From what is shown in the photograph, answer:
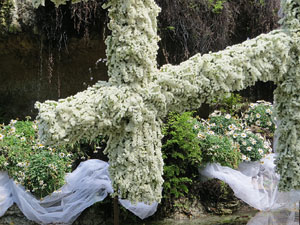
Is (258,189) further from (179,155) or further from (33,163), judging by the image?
(33,163)

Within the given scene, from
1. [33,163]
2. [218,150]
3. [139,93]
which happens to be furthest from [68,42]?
[139,93]

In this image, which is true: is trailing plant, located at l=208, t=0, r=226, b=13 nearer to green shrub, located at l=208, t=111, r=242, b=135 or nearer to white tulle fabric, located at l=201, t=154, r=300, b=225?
green shrub, located at l=208, t=111, r=242, b=135

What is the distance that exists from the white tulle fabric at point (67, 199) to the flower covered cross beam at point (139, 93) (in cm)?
148

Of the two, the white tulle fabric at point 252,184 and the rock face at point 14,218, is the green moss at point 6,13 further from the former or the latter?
the white tulle fabric at point 252,184

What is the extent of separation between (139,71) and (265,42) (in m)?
1.23

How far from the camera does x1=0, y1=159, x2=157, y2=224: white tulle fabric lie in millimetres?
4258

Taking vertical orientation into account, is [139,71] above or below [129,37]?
below

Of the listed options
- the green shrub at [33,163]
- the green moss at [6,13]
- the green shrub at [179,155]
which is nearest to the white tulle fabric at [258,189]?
the green shrub at [179,155]

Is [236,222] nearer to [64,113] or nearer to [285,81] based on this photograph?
[285,81]

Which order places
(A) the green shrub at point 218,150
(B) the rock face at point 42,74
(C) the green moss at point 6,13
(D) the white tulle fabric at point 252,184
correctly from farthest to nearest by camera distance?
(B) the rock face at point 42,74 < (C) the green moss at point 6,13 < (A) the green shrub at point 218,150 < (D) the white tulle fabric at point 252,184

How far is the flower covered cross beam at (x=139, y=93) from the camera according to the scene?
9.06 feet

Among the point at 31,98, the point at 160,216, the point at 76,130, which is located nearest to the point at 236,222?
the point at 160,216

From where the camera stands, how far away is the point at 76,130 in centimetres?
274

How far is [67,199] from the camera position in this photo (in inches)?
171
